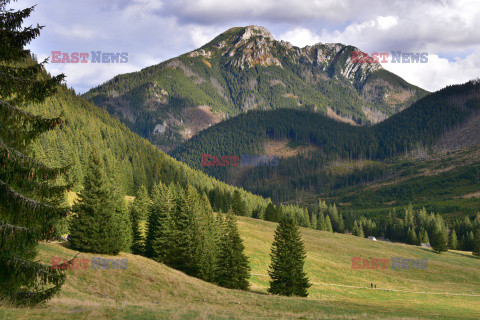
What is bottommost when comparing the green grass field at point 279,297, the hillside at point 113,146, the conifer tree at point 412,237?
the green grass field at point 279,297

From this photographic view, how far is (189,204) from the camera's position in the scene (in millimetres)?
47125

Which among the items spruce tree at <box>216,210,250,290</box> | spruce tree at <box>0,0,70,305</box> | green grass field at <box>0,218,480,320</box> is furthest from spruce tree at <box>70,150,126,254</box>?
spruce tree at <box>0,0,70,305</box>

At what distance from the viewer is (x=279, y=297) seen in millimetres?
39781

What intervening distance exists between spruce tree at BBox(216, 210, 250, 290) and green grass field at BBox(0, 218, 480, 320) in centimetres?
282

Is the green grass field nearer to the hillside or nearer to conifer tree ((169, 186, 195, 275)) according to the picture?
conifer tree ((169, 186, 195, 275))

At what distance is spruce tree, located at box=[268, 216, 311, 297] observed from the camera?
44.5 meters

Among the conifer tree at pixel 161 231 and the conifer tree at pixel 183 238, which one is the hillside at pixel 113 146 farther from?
the conifer tree at pixel 183 238

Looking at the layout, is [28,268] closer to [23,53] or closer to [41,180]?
[41,180]

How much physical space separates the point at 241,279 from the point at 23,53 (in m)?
36.6

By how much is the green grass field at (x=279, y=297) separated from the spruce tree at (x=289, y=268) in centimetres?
272

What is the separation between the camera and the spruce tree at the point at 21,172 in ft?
42.8

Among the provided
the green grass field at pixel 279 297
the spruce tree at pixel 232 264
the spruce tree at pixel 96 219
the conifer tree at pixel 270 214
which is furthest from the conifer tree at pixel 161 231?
the conifer tree at pixel 270 214

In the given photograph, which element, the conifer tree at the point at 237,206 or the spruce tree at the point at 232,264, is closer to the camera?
the spruce tree at the point at 232,264

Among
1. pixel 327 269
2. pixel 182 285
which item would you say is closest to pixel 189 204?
pixel 182 285
